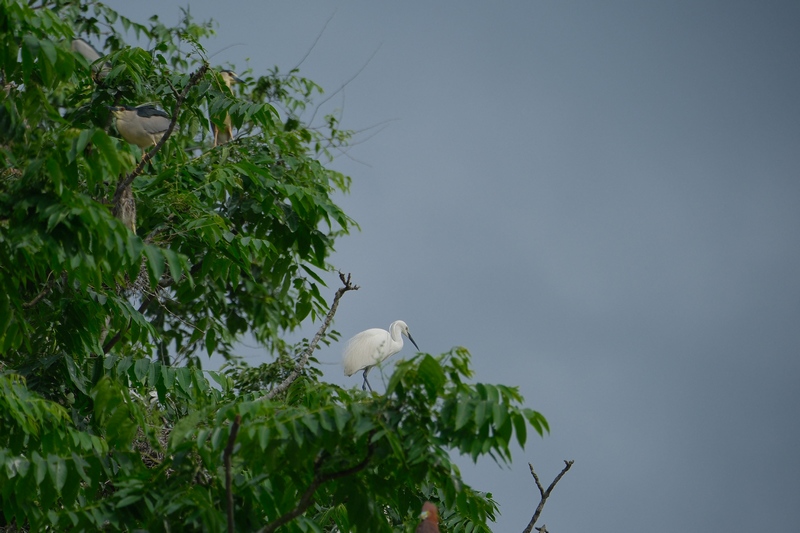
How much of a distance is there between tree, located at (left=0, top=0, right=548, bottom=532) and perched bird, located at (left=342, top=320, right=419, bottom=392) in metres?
3.20

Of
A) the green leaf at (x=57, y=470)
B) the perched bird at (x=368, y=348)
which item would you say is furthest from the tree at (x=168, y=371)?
the perched bird at (x=368, y=348)

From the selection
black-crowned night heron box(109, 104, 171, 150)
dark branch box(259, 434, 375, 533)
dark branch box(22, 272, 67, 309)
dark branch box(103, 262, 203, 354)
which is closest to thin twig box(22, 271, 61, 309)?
dark branch box(22, 272, 67, 309)

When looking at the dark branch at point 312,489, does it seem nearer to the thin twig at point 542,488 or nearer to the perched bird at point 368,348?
the thin twig at point 542,488

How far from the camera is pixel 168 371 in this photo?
523 centimetres

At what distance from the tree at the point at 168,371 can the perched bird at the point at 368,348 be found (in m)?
3.20

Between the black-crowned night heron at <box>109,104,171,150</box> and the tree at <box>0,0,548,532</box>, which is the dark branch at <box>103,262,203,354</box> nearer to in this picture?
the tree at <box>0,0,548,532</box>

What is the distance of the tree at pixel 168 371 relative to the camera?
11.8 feet

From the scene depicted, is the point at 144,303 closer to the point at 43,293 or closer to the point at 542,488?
the point at 43,293

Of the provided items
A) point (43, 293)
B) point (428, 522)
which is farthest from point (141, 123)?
point (428, 522)

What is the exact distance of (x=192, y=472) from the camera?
3824 millimetres

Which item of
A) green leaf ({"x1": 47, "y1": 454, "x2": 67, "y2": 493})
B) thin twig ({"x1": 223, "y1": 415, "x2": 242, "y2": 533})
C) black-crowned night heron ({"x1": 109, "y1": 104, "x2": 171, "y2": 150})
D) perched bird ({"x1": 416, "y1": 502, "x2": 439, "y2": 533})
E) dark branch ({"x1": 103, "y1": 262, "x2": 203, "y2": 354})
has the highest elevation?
black-crowned night heron ({"x1": 109, "y1": 104, "x2": 171, "y2": 150})

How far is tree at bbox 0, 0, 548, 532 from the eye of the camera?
359cm

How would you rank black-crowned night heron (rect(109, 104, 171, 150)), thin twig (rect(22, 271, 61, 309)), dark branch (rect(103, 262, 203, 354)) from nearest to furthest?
1. thin twig (rect(22, 271, 61, 309))
2. dark branch (rect(103, 262, 203, 354))
3. black-crowned night heron (rect(109, 104, 171, 150))

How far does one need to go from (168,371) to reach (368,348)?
4992mm
